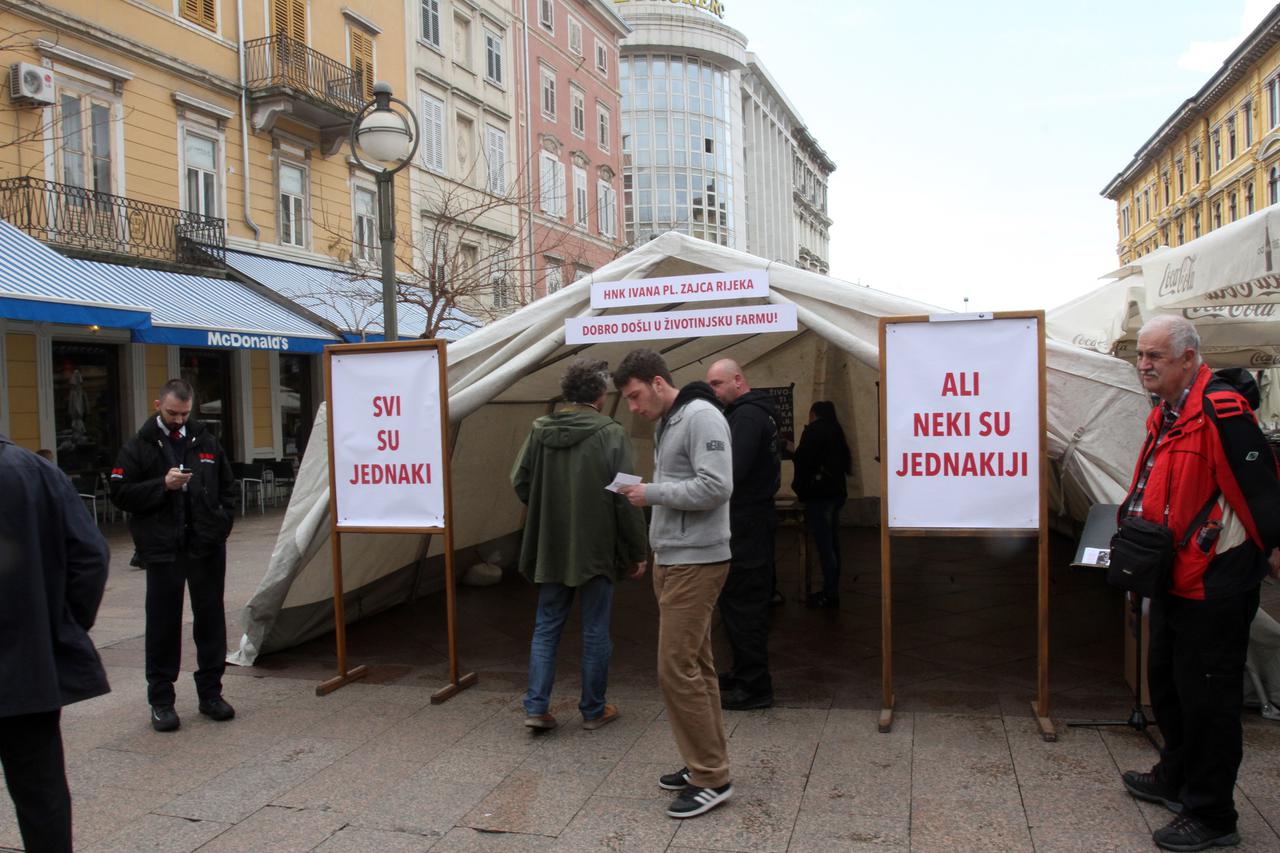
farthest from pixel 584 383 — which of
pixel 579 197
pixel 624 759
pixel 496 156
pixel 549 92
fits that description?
pixel 579 197

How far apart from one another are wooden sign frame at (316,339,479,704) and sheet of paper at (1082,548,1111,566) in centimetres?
320

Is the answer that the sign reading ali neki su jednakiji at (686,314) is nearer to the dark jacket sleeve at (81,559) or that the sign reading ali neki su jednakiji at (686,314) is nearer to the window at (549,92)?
the dark jacket sleeve at (81,559)

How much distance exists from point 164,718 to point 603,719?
7.40 ft

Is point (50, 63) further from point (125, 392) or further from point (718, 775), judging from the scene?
point (718, 775)

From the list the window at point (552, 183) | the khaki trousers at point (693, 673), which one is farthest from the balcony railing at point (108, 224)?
the khaki trousers at point (693, 673)

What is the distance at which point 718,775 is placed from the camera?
12.5 feet

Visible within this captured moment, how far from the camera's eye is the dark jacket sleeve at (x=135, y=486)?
493cm

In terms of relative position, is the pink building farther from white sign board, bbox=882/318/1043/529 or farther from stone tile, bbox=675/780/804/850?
stone tile, bbox=675/780/804/850

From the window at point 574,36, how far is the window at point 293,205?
50.4 ft

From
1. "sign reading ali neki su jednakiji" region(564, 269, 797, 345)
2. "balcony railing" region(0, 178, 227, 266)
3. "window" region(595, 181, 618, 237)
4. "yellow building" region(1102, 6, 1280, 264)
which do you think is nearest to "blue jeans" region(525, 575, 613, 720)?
"sign reading ali neki su jednakiji" region(564, 269, 797, 345)

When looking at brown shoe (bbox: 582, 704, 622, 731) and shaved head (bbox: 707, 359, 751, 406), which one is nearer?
brown shoe (bbox: 582, 704, 622, 731)

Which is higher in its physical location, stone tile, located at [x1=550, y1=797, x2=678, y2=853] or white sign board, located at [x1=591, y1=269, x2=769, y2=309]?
white sign board, located at [x1=591, y1=269, x2=769, y2=309]

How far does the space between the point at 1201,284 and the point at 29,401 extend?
48.7 feet

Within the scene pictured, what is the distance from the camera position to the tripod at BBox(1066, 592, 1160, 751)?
14.8ft
